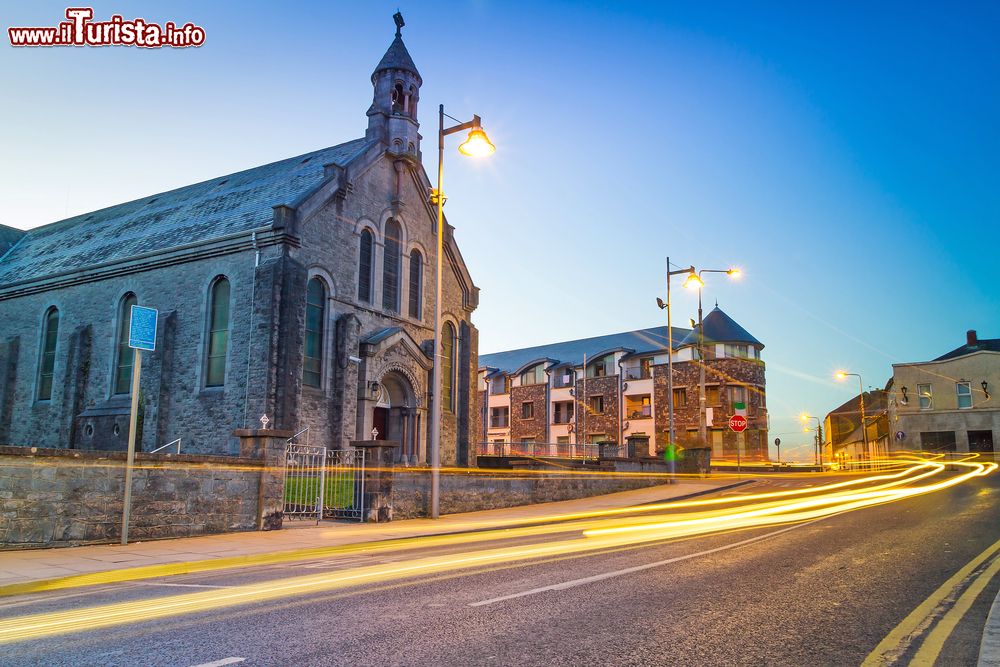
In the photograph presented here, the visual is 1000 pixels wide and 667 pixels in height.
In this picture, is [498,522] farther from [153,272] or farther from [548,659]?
[153,272]

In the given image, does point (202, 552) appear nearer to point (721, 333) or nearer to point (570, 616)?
point (570, 616)

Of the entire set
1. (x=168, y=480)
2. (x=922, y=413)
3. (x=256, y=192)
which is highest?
(x=256, y=192)

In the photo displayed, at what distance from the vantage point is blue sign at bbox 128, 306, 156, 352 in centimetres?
1244

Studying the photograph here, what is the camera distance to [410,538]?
45.9 ft

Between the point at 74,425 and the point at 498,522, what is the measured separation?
68.2ft

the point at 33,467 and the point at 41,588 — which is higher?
the point at 33,467

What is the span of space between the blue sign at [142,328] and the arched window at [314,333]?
43.8 feet

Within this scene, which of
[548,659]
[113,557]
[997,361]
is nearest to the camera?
[548,659]

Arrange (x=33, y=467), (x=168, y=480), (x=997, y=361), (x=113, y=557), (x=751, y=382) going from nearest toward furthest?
1. (x=113, y=557)
2. (x=33, y=467)
3. (x=168, y=480)
4. (x=997, y=361)
5. (x=751, y=382)

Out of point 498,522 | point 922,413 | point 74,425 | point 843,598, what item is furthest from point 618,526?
point 922,413

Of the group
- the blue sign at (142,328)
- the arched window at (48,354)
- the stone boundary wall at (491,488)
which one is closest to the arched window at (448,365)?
the stone boundary wall at (491,488)

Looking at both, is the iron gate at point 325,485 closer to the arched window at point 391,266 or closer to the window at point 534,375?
the arched window at point 391,266

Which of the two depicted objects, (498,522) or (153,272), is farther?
(153,272)

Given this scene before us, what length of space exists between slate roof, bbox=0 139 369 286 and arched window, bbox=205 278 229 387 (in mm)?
2044
